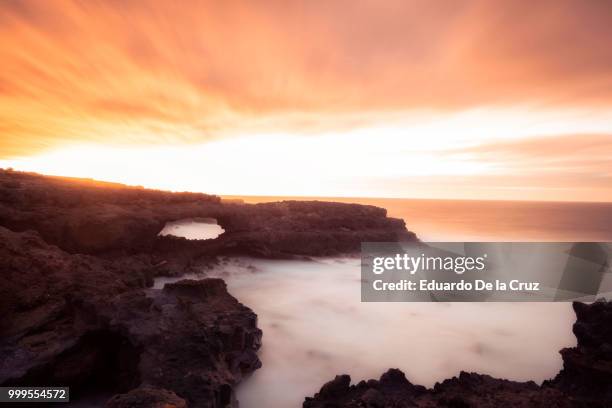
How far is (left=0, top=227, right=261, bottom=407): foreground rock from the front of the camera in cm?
465

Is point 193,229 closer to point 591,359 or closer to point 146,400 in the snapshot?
point 146,400

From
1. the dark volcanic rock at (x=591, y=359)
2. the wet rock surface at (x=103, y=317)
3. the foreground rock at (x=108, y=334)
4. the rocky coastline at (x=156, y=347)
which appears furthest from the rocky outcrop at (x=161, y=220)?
the dark volcanic rock at (x=591, y=359)

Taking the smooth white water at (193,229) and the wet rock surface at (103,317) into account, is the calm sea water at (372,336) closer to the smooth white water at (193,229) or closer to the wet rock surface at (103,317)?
the wet rock surface at (103,317)

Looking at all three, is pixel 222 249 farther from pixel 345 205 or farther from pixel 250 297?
pixel 345 205

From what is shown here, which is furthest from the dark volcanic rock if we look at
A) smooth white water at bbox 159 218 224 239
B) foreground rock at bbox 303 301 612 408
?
smooth white water at bbox 159 218 224 239

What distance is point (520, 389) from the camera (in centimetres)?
455

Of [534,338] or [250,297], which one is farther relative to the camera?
[250,297]

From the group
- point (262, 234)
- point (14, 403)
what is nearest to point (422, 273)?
point (262, 234)

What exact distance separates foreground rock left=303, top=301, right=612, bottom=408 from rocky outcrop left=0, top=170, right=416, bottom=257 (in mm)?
9580

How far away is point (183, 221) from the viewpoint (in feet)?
48.3

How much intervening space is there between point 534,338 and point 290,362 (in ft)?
23.6

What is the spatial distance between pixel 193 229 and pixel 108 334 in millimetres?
9761

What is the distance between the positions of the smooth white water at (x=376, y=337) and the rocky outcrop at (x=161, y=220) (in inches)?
96.7

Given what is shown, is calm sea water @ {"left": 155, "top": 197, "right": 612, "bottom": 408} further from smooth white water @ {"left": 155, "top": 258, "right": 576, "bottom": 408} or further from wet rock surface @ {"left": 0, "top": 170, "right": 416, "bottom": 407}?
wet rock surface @ {"left": 0, "top": 170, "right": 416, "bottom": 407}
